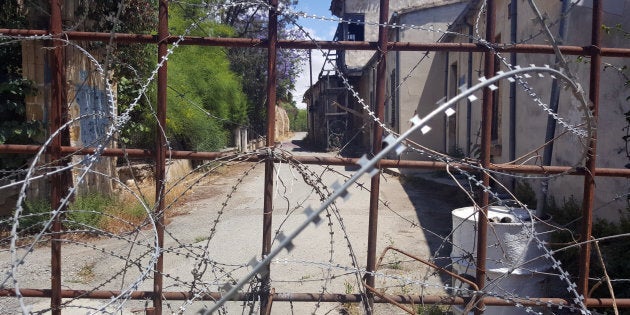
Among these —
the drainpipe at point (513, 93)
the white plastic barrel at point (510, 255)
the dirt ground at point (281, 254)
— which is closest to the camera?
the white plastic barrel at point (510, 255)

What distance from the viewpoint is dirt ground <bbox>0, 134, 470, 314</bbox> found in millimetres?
4402

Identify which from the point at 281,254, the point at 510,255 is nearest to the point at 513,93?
the point at 281,254

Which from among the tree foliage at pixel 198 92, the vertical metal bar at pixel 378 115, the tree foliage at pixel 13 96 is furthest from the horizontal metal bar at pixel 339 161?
the tree foliage at pixel 198 92

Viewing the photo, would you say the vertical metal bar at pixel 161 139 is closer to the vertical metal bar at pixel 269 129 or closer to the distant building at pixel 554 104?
the vertical metal bar at pixel 269 129

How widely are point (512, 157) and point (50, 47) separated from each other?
817cm

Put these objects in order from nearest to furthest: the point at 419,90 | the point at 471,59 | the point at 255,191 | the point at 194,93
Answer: the point at 471,59 < the point at 255,191 < the point at 194,93 < the point at 419,90

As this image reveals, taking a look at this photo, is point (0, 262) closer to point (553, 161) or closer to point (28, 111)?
point (28, 111)

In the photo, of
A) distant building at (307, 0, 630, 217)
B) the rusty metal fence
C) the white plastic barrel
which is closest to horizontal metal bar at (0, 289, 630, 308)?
the rusty metal fence

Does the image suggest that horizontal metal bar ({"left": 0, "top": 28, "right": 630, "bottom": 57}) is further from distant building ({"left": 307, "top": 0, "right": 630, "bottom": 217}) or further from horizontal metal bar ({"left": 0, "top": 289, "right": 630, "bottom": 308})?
horizontal metal bar ({"left": 0, "top": 289, "right": 630, "bottom": 308})

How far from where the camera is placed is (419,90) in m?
16.8

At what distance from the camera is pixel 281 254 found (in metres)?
5.47

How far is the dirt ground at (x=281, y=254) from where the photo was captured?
440 cm

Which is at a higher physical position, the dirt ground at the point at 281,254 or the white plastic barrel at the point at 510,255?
the white plastic barrel at the point at 510,255

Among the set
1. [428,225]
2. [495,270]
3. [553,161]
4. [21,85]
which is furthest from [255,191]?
[495,270]
